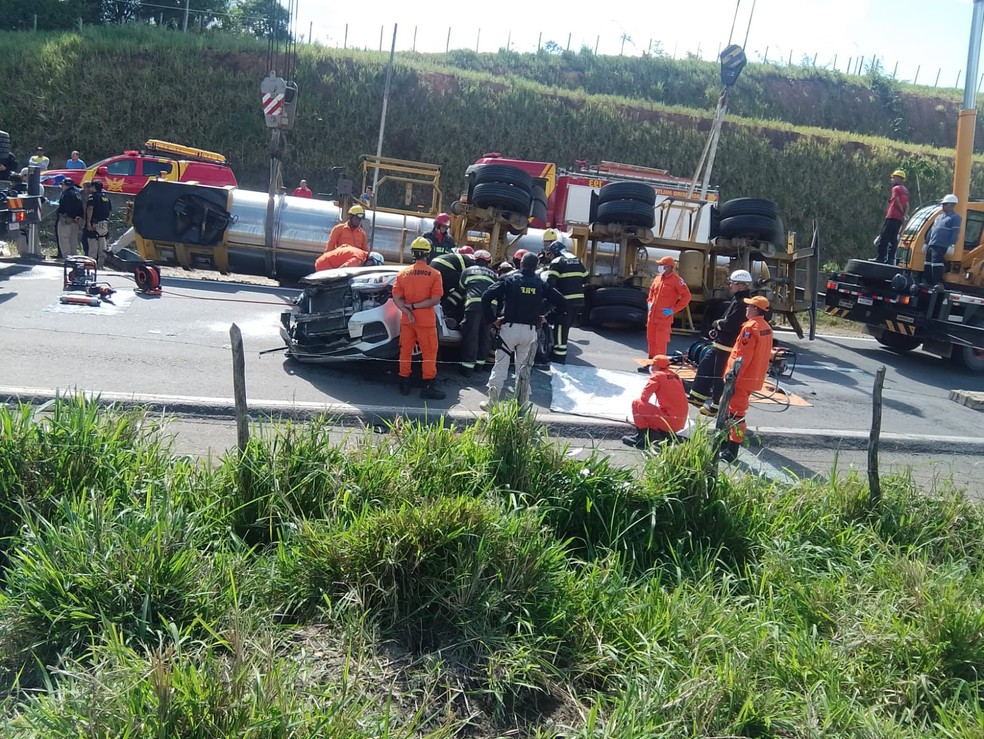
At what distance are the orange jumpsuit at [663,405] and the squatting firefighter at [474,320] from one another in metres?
2.33

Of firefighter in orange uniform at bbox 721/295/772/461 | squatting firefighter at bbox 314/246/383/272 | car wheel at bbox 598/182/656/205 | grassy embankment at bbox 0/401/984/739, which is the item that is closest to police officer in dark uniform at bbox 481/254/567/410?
firefighter in orange uniform at bbox 721/295/772/461

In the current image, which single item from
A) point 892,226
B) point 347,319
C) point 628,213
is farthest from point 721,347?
point 892,226

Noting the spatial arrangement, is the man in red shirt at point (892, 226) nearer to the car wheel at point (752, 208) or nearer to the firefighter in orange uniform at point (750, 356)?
the car wheel at point (752, 208)

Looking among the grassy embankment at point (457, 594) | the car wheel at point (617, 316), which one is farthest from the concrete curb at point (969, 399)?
the grassy embankment at point (457, 594)

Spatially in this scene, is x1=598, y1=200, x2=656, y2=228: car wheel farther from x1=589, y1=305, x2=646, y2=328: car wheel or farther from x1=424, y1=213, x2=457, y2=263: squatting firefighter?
x1=424, y1=213, x2=457, y2=263: squatting firefighter

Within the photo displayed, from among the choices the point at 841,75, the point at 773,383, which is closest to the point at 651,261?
the point at 773,383

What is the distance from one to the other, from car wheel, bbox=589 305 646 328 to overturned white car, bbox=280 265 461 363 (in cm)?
483

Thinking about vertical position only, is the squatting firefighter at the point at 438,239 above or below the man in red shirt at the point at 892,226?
below

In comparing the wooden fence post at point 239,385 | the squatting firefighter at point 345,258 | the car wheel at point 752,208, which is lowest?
the wooden fence post at point 239,385

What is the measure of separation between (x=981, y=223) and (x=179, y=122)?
82.6 feet

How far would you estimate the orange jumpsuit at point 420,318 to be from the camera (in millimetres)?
8141

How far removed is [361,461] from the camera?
206 inches

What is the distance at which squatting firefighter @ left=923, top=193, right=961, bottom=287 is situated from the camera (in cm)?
1309

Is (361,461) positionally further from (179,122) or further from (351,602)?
(179,122)
